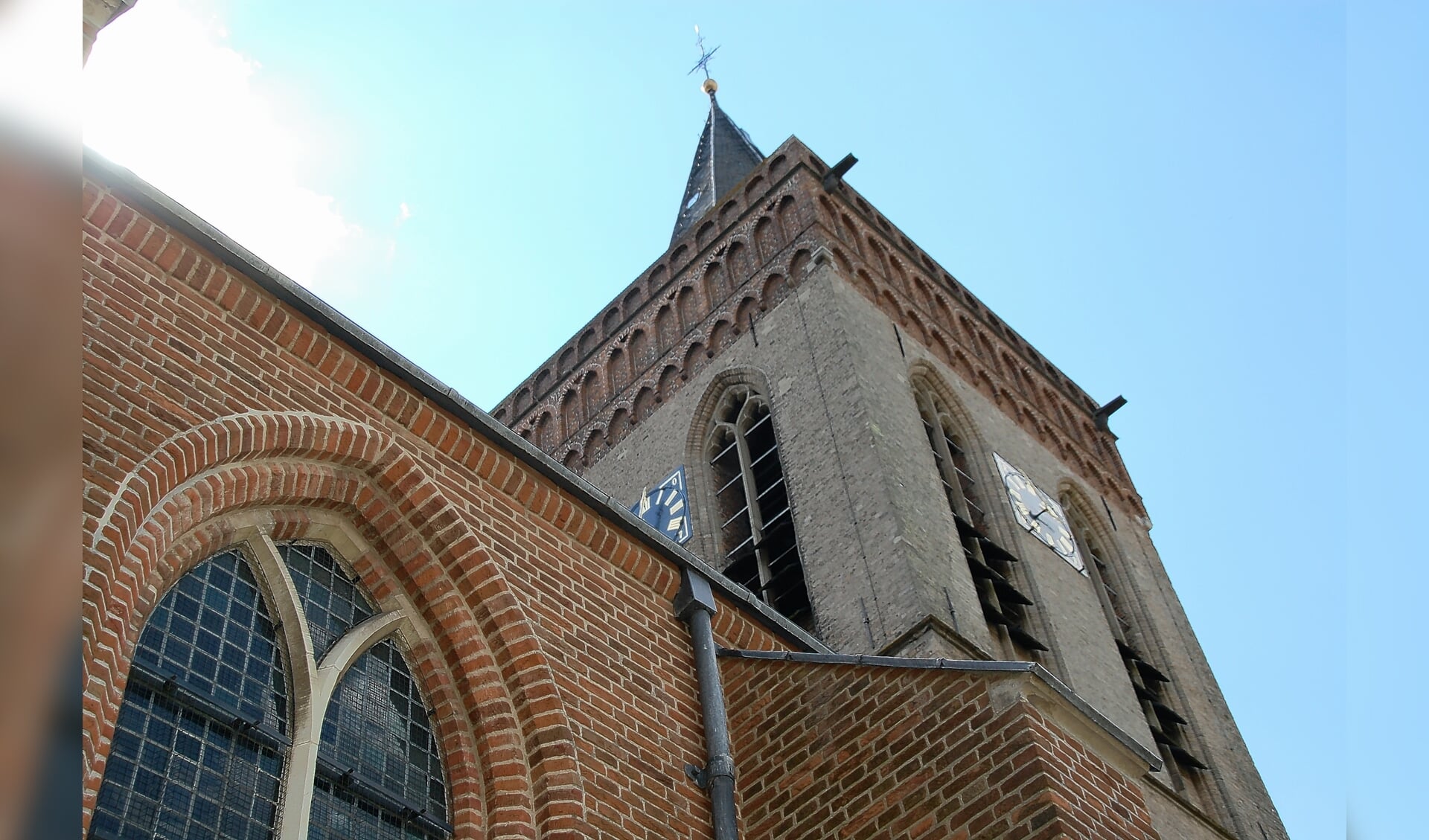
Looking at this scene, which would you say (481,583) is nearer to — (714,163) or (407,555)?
(407,555)

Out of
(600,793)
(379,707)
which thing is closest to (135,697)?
(379,707)

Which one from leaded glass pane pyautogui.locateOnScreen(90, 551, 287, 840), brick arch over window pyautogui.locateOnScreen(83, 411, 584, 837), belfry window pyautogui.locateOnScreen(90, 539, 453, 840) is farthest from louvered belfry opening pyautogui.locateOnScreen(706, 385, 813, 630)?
leaded glass pane pyautogui.locateOnScreen(90, 551, 287, 840)

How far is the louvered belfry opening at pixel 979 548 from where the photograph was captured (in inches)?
636

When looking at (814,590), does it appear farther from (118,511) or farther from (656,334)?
(118,511)

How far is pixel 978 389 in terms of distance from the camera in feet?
70.2

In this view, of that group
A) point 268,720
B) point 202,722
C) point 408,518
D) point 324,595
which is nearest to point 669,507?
point 408,518

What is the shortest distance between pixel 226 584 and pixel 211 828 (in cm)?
120

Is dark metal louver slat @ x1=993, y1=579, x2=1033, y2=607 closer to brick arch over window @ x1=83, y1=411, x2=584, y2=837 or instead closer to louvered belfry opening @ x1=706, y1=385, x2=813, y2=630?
louvered belfry opening @ x1=706, y1=385, x2=813, y2=630

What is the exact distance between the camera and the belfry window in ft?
16.9

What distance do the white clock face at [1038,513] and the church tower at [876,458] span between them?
0.05m

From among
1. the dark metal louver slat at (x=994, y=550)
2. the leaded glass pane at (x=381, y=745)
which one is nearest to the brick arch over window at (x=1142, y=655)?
the dark metal louver slat at (x=994, y=550)

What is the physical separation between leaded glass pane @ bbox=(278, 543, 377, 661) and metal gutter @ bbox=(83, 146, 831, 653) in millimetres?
1068

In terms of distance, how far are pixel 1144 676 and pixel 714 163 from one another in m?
14.0

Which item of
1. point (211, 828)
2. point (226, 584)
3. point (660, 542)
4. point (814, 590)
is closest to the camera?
point (211, 828)
